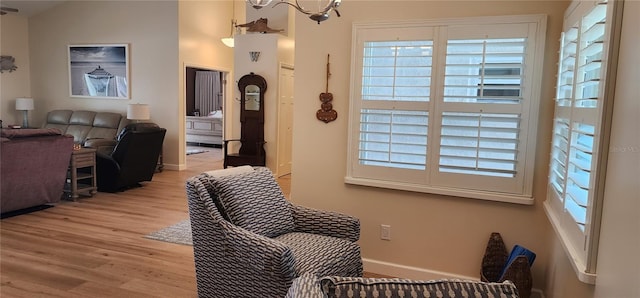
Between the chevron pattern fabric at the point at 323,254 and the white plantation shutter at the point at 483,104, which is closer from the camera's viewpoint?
the chevron pattern fabric at the point at 323,254

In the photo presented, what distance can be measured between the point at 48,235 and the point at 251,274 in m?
2.76

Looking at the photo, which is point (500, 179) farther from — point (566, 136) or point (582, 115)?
point (582, 115)

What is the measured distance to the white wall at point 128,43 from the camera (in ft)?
24.2

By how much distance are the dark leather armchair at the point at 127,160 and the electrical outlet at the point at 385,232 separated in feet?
12.7

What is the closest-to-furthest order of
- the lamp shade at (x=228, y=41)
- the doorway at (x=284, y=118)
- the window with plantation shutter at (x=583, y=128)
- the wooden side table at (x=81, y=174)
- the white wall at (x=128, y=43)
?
the window with plantation shutter at (x=583, y=128)
the wooden side table at (x=81, y=174)
the doorway at (x=284, y=118)
the white wall at (x=128, y=43)
the lamp shade at (x=228, y=41)

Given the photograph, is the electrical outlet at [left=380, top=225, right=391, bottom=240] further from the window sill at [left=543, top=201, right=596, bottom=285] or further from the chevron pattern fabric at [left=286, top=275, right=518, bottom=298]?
the chevron pattern fabric at [left=286, top=275, right=518, bottom=298]

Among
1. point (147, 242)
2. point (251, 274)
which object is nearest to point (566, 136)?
point (251, 274)

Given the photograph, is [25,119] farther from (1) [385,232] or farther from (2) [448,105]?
(2) [448,105]

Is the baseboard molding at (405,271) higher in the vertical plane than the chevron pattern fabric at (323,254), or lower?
lower

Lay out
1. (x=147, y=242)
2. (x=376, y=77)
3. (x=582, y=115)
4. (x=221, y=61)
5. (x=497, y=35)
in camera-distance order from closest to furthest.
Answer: (x=582, y=115)
(x=497, y=35)
(x=376, y=77)
(x=147, y=242)
(x=221, y=61)

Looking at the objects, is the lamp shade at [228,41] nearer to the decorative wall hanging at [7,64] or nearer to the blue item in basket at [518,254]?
the decorative wall hanging at [7,64]

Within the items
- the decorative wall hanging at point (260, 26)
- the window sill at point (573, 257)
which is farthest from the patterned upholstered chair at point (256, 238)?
the decorative wall hanging at point (260, 26)

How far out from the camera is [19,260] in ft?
11.2

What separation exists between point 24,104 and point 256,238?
25.0 feet
